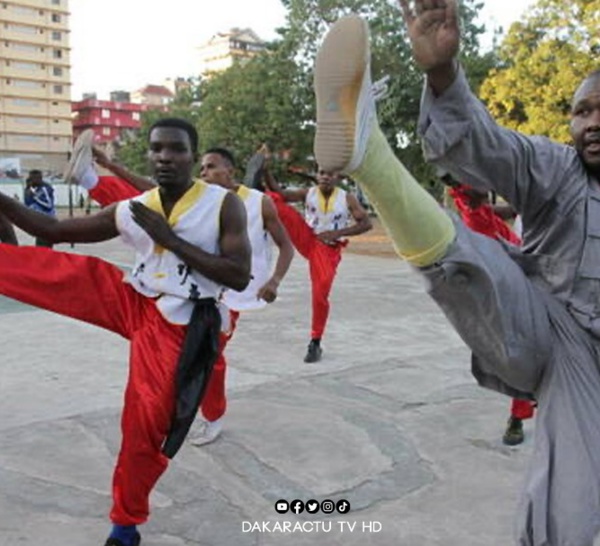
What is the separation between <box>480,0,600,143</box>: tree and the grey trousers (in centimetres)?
1356

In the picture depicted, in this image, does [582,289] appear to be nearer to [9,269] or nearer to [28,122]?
[9,269]

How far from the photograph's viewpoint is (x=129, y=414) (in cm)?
298

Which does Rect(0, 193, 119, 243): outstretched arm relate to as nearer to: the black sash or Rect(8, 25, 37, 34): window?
the black sash

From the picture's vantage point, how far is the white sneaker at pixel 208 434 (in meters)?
4.18

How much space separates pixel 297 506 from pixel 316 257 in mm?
3387

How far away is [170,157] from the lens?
3207 mm

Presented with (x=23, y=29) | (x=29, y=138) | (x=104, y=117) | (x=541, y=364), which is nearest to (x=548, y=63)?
(x=541, y=364)

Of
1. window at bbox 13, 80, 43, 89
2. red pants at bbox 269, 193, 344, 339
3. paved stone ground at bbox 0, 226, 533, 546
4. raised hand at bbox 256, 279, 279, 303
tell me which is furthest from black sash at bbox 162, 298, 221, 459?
window at bbox 13, 80, 43, 89

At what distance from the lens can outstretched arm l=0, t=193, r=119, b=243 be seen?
296cm

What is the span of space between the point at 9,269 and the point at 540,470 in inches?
86.7

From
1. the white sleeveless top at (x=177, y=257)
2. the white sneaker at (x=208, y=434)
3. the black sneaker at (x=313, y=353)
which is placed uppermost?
the white sleeveless top at (x=177, y=257)

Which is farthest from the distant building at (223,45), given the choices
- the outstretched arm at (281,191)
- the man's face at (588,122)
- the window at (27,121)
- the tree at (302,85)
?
the man's face at (588,122)

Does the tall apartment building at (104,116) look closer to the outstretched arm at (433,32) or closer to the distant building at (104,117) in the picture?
the distant building at (104,117)

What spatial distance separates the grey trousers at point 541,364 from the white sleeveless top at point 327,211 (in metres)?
4.67
